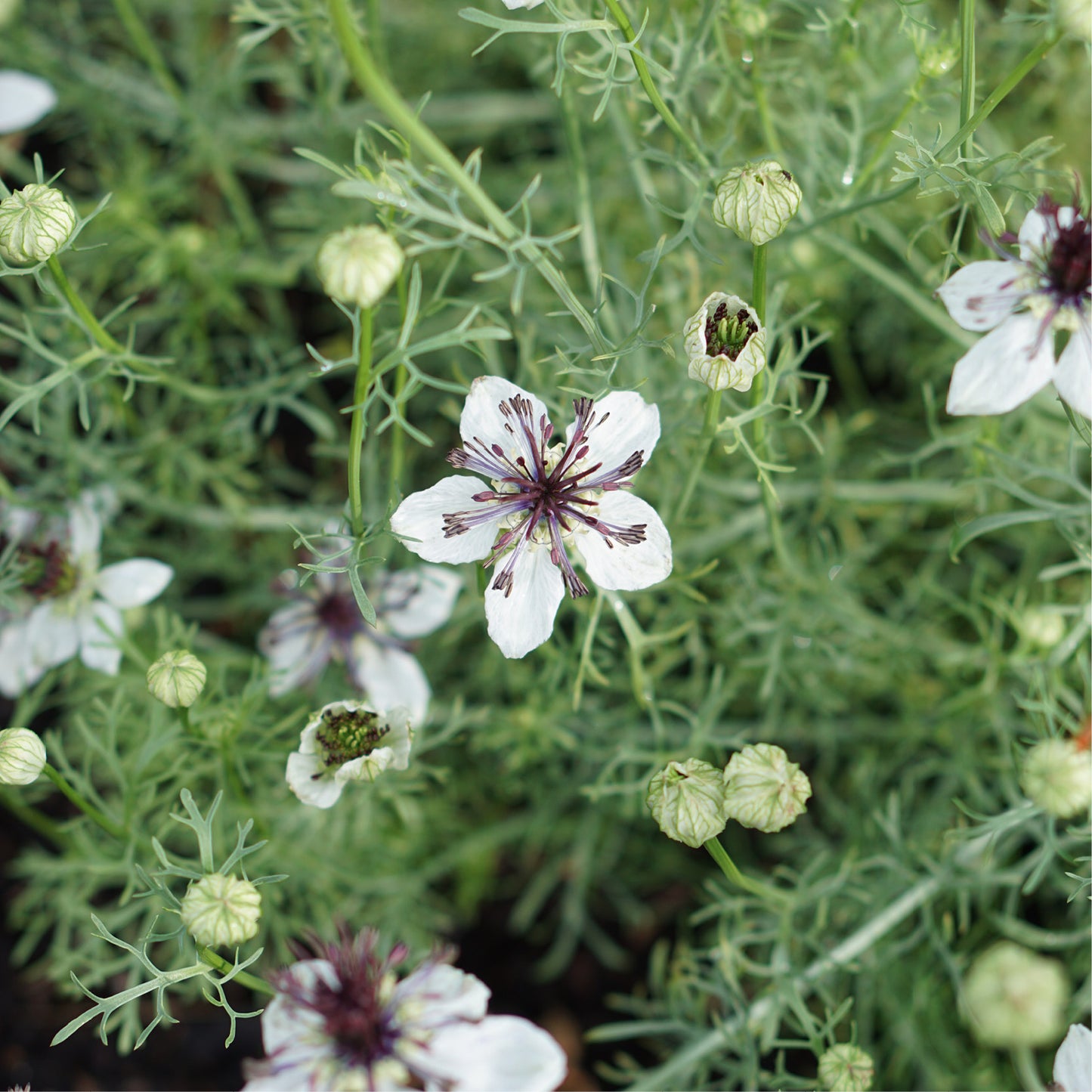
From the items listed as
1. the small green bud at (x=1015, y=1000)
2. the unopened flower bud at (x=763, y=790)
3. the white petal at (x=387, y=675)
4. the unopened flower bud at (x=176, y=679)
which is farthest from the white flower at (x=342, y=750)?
the small green bud at (x=1015, y=1000)

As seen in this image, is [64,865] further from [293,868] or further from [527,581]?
[527,581]

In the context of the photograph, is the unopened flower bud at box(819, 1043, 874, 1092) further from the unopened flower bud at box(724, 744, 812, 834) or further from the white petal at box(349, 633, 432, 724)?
the white petal at box(349, 633, 432, 724)

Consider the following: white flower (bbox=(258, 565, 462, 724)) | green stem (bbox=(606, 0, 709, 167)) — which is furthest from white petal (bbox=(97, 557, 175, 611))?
green stem (bbox=(606, 0, 709, 167))

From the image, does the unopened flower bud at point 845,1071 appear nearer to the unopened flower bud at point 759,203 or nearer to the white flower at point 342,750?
the white flower at point 342,750

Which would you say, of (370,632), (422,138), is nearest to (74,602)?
(370,632)

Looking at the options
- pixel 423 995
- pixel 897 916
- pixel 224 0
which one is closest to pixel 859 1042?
pixel 897 916

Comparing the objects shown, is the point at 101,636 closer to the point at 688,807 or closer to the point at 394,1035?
the point at 394,1035
